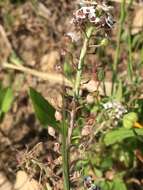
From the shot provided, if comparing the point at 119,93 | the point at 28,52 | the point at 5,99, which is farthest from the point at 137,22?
the point at 5,99

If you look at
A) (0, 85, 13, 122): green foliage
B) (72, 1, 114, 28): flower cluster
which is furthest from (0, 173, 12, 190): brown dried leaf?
(72, 1, 114, 28): flower cluster

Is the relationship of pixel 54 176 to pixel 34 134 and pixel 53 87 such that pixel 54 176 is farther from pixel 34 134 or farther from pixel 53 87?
pixel 53 87

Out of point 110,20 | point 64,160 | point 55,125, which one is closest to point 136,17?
point 55,125

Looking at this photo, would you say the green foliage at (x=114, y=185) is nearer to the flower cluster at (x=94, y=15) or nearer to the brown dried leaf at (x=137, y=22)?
the flower cluster at (x=94, y=15)

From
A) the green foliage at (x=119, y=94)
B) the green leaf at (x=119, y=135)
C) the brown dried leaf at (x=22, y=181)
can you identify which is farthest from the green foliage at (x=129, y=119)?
the brown dried leaf at (x=22, y=181)

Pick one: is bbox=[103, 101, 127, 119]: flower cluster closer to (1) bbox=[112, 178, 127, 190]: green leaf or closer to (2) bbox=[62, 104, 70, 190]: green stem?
(1) bbox=[112, 178, 127, 190]: green leaf

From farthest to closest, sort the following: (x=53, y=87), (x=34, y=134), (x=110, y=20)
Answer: (x=53, y=87) → (x=34, y=134) → (x=110, y=20)
